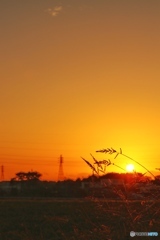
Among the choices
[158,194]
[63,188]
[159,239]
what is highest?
[63,188]

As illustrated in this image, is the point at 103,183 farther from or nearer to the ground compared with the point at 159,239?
farther from the ground

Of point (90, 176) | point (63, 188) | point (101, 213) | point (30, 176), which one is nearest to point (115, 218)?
point (101, 213)

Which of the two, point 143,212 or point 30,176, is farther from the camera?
point 30,176

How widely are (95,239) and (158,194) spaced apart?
61 centimetres

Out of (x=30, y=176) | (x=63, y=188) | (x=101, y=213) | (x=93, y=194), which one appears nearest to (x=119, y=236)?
(x=101, y=213)

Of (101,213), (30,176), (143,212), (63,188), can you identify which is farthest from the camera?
(30,176)

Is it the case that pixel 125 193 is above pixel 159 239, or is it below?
above

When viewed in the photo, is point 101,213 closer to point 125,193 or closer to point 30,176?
point 125,193

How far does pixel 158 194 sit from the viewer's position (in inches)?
167

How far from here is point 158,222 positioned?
4.23 meters

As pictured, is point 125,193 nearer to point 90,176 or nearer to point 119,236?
point 90,176

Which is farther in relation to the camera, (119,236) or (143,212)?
(119,236)

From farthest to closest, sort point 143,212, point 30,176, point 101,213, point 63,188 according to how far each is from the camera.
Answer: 1. point 30,176
2. point 63,188
3. point 101,213
4. point 143,212

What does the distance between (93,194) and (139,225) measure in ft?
1.32
